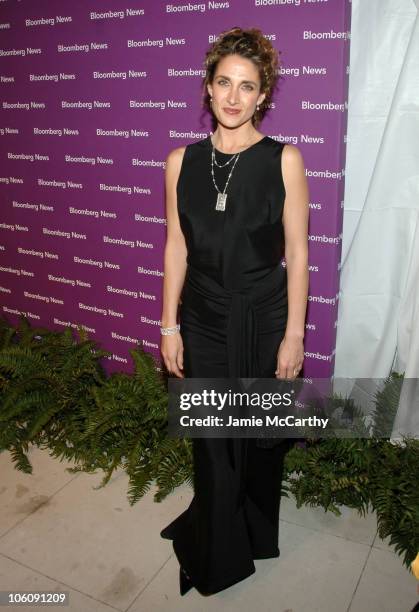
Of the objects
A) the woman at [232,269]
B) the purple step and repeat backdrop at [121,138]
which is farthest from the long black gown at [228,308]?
the purple step and repeat backdrop at [121,138]

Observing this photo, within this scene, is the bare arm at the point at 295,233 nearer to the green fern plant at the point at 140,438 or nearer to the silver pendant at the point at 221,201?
the silver pendant at the point at 221,201

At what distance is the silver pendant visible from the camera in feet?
8.62

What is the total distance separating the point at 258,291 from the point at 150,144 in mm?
1844

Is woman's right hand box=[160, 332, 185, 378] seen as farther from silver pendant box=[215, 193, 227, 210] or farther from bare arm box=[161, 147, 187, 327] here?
silver pendant box=[215, 193, 227, 210]

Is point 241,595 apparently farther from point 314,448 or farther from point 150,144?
point 150,144

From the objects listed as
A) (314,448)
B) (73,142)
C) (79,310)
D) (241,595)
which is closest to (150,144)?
(73,142)

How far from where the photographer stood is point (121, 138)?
4.20 m

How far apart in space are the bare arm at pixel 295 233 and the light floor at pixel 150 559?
136 cm

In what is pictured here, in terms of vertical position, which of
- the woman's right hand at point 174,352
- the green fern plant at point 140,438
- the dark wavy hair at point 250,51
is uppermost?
the dark wavy hair at point 250,51

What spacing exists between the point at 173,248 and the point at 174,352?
533mm

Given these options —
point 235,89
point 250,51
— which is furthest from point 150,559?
point 250,51

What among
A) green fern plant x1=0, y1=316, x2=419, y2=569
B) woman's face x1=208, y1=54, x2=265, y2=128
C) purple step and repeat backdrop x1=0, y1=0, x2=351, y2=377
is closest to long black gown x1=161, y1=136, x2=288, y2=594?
woman's face x1=208, y1=54, x2=265, y2=128

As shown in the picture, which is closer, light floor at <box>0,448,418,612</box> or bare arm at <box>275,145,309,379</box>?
bare arm at <box>275,145,309,379</box>

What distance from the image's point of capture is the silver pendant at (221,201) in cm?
263
